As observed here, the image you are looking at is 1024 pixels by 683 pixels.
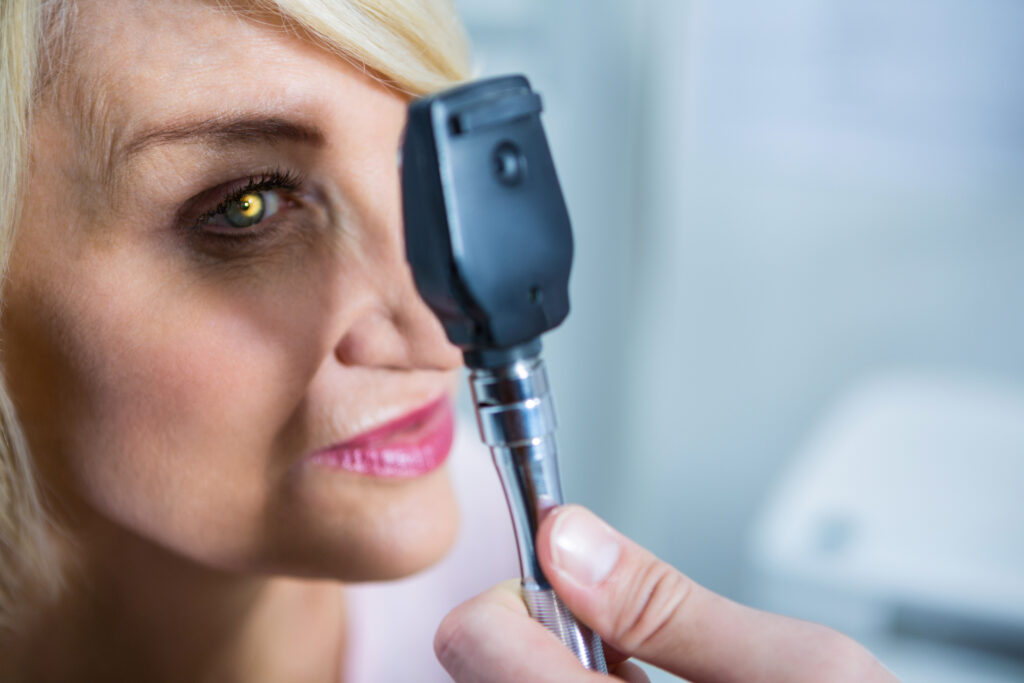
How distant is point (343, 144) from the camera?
50cm

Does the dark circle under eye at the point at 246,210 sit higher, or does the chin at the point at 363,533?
the dark circle under eye at the point at 246,210

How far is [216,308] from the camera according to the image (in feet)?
1.71

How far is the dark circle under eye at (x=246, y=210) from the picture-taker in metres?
0.52

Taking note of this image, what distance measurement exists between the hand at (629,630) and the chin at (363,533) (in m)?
0.17

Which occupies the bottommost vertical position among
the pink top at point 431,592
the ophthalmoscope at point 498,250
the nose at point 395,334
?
the pink top at point 431,592

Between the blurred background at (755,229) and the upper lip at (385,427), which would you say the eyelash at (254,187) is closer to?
the upper lip at (385,427)

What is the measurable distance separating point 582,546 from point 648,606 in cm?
5

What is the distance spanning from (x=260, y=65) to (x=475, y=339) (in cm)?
21

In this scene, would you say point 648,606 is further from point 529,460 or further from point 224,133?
point 224,133

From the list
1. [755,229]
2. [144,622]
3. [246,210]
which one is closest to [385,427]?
[246,210]

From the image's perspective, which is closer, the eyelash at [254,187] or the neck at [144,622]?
the eyelash at [254,187]

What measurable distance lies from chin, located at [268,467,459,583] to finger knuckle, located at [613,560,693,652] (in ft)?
0.64

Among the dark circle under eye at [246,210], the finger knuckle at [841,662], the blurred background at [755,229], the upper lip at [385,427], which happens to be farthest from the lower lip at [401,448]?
the blurred background at [755,229]

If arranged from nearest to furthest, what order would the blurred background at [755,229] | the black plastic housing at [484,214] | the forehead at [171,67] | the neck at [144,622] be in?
the black plastic housing at [484,214] → the forehead at [171,67] → the neck at [144,622] → the blurred background at [755,229]
